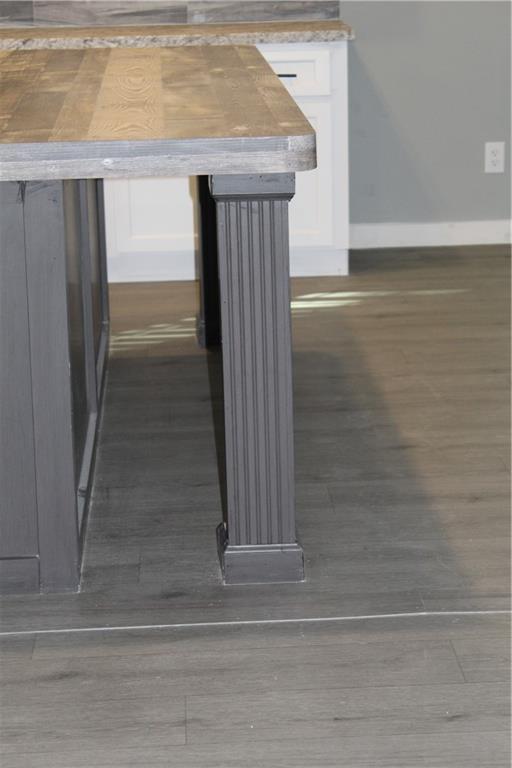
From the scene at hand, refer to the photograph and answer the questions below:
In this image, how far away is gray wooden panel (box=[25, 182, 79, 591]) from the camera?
1.99m

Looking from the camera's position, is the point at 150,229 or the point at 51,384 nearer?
the point at 51,384

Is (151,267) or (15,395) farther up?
(15,395)

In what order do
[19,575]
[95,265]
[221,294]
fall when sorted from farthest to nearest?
[95,265]
[19,575]
[221,294]

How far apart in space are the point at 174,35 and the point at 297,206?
30.0 inches

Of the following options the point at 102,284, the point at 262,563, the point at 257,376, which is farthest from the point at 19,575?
the point at 102,284

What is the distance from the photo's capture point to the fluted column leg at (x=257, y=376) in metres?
1.99

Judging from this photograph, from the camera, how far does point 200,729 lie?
5.70 ft

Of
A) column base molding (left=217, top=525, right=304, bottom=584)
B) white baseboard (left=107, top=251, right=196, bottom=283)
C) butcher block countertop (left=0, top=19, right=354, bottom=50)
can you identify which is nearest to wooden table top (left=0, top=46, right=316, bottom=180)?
column base molding (left=217, top=525, right=304, bottom=584)

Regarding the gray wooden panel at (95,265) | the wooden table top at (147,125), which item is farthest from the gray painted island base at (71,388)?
the gray wooden panel at (95,265)

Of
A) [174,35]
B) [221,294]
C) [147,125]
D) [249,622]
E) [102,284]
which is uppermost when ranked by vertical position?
[174,35]

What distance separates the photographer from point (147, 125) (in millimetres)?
1895

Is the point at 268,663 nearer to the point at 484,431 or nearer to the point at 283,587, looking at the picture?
the point at 283,587

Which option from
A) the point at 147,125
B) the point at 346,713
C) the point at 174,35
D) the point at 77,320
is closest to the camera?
the point at 346,713

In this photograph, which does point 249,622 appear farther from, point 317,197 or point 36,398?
point 317,197
